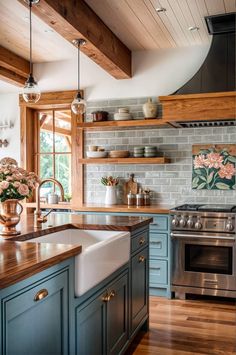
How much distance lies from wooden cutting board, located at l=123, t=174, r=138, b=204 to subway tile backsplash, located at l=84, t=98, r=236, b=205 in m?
0.06

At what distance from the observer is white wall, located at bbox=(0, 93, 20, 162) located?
5.44 metres

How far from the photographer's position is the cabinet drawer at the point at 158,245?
13.7ft

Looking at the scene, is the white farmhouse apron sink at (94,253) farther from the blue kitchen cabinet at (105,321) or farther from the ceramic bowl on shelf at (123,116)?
the ceramic bowl on shelf at (123,116)

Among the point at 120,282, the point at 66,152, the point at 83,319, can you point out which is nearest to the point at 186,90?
the point at 66,152

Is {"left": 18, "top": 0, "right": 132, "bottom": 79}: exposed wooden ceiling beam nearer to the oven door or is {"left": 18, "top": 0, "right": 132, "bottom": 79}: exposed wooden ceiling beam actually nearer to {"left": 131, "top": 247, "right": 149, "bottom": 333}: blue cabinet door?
{"left": 131, "top": 247, "right": 149, "bottom": 333}: blue cabinet door

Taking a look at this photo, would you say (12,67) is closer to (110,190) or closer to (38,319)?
Answer: (110,190)

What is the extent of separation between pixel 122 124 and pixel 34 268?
326 cm

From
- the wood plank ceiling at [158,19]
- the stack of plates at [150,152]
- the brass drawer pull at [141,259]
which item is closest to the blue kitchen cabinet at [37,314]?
the brass drawer pull at [141,259]

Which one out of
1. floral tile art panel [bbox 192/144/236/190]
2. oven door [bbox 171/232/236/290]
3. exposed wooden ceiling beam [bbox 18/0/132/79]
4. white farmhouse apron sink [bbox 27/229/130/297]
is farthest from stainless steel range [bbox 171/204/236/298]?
exposed wooden ceiling beam [bbox 18/0/132/79]

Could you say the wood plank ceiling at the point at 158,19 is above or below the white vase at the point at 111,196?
above

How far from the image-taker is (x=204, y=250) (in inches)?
158

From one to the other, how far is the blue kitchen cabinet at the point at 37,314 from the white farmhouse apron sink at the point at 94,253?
121mm

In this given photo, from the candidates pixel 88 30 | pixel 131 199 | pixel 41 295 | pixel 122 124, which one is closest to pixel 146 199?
pixel 131 199

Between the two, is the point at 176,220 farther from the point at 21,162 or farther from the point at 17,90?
the point at 17,90
